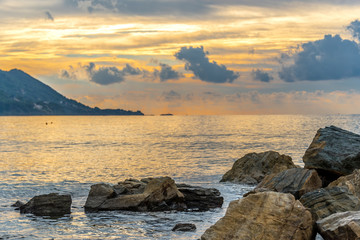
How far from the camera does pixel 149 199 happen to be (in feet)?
90.9

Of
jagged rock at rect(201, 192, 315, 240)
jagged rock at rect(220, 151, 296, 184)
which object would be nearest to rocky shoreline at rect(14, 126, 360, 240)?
jagged rock at rect(201, 192, 315, 240)

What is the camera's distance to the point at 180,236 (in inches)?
848

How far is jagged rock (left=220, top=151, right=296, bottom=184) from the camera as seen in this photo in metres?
39.7

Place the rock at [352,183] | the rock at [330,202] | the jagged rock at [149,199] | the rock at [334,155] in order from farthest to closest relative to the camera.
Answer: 1. the rock at [334,155]
2. the jagged rock at [149,199]
3. the rock at [352,183]
4. the rock at [330,202]

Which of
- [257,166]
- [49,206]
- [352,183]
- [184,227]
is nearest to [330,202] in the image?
[352,183]

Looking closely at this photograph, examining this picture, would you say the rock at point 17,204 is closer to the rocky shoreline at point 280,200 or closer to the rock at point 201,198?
the rocky shoreline at point 280,200

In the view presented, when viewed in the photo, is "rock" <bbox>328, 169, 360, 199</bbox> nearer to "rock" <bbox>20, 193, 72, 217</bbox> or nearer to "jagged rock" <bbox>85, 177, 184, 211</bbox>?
"jagged rock" <bbox>85, 177, 184, 211</bbox>

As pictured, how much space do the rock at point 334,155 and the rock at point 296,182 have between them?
6.21 ft

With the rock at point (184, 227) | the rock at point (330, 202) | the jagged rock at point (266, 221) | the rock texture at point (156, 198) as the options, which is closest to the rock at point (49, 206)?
the rock texture at point (156, 198)

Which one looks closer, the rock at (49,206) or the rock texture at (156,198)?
the rock at (49,206)

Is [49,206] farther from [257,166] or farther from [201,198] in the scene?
[257,166]

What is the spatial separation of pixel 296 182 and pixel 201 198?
6.62 meters

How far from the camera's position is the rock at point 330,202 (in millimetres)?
19414

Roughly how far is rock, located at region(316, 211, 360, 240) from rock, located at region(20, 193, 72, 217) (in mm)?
16618
